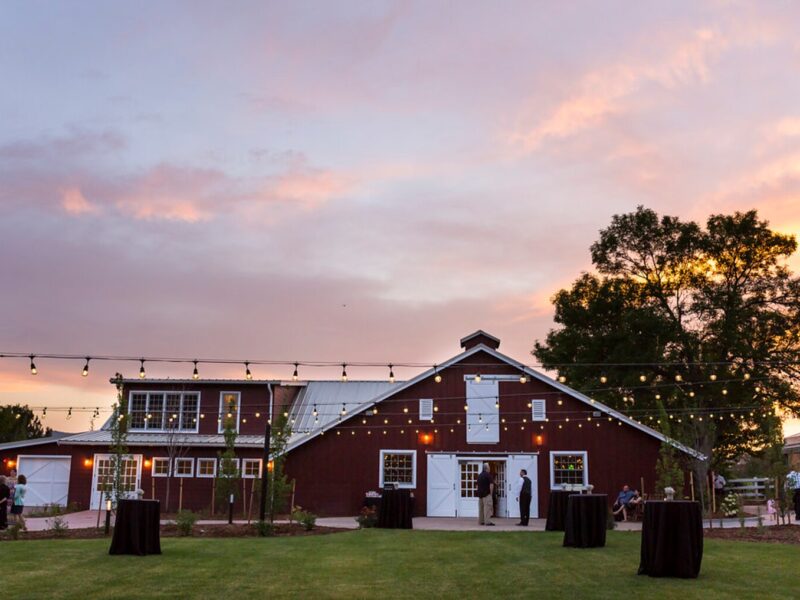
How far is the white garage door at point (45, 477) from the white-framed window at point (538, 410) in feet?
→ 55.9

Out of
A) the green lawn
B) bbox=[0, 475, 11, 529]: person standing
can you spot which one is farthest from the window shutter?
bbox=[0, 475, 11, 529]: person standing

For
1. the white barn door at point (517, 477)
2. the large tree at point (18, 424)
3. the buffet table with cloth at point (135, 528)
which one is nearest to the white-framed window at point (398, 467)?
the white barn door at point (517, 477)

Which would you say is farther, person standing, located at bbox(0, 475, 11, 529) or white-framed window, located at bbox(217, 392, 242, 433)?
white-framed window, located at bbox(217, 392, 242, 433)

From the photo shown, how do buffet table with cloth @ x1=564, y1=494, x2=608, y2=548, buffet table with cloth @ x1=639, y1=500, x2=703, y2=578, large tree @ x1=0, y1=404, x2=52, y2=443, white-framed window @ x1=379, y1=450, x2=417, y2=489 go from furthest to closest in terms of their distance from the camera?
large tree @ x1=0, y1=404, x2=52, y2=443
white-framed window @ x1=379, y1=450, x2=417, y2=489
buffet table with cloth @ x1=564, y1=494, x2=608, y2=548
buffet table with cloth @ x1=639, y1=500, x2=703, y2=578

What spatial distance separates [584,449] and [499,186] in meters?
12.5

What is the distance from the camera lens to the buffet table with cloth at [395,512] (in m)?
20.0

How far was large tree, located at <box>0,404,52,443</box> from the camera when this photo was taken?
4688 cm

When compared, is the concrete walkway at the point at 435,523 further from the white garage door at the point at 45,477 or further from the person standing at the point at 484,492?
the white garage door at the point at 45,477

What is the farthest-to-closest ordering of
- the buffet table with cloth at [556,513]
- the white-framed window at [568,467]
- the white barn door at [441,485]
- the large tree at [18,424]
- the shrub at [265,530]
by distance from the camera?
the large tree at [18,424]
the white-framed window at [568,467]
the white barn door at [441,485]
the buffet table with cloth at [556,513]
the shrub at [265,530]

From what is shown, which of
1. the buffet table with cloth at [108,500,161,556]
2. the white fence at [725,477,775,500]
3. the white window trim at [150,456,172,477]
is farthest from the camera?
the white fence at [725,477,775,500]

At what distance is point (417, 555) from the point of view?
13414 millimetres

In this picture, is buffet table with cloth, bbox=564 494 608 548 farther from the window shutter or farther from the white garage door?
the white garage door

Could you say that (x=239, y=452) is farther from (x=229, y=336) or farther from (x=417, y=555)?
(x=417, y=555)

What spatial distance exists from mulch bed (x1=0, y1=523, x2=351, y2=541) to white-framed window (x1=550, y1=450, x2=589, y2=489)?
1150cm
